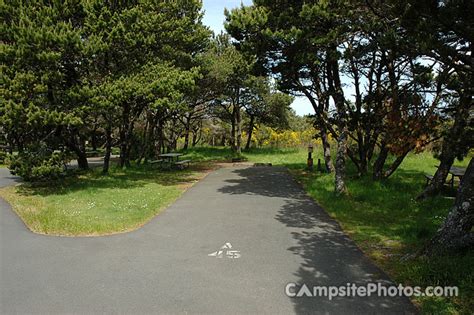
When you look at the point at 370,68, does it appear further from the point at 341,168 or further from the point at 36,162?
the point at 36,162

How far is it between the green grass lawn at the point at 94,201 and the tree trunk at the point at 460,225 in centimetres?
588

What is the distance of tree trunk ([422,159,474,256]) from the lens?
495cm

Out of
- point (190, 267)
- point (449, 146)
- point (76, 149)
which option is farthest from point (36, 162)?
point (449, 146)

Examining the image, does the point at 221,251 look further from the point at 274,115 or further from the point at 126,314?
the point at 274,115

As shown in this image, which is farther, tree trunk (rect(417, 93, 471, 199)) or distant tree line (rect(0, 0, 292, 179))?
distant tree line (rect(0, 0, 292, 179))

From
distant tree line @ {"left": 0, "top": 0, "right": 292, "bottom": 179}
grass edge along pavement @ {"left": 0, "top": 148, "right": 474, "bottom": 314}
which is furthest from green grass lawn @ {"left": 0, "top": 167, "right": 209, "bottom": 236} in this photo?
distant tree line @ {"left": 0, "top": 0, "right": 292, "bottom": 179}

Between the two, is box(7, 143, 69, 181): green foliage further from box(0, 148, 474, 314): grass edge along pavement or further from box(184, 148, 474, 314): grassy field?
box(184, 148, 474, 314): grassy field

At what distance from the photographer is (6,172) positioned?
17359mm

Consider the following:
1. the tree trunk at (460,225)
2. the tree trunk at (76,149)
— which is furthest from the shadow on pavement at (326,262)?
the tree trunk at (76,149)

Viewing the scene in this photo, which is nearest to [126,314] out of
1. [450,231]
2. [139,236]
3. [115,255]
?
[115,255]

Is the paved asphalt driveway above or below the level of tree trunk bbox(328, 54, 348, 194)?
below

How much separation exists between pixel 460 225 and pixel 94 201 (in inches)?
358

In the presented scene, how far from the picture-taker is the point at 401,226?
293 inches

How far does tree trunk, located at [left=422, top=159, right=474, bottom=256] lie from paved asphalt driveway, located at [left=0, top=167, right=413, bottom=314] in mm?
1097
